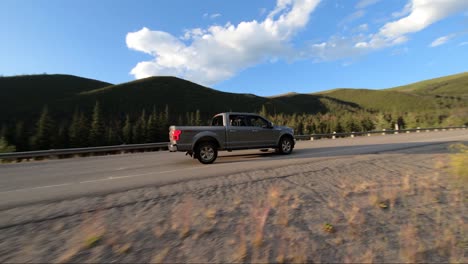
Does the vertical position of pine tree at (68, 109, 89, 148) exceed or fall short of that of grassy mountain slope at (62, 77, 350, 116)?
it falls short

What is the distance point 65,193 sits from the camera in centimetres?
607

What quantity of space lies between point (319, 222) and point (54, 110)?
133628 millimetres

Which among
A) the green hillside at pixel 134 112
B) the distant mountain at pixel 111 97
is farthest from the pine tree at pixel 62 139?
the distant mountain at pixel 111 97

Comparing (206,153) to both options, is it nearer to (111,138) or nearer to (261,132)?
(261,132)

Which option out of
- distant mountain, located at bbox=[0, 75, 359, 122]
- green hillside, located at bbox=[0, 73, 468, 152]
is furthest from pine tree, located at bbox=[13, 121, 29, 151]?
distant mountain, located at bbox=[0, 75, 359, 122]

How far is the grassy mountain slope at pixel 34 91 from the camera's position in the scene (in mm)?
112062

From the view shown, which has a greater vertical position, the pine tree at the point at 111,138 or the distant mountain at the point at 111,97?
the distant mountain at the point at 111,97

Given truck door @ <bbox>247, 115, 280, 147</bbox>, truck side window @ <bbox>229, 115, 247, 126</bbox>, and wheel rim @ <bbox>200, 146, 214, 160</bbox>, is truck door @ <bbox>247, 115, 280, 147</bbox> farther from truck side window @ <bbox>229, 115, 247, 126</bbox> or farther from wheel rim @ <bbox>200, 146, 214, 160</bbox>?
wheel rim @ <bbox>200, 146, 214, 160</bbox>

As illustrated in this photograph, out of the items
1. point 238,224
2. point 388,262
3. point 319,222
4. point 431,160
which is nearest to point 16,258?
point 238,224

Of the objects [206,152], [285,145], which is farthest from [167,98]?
[206,152]

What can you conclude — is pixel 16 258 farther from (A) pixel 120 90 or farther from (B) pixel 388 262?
(A) pixel 120 90

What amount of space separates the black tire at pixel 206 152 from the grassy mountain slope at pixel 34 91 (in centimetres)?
Result: 12723

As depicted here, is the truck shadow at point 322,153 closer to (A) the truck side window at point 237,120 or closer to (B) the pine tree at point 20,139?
(A) the truck side window at point 237,120

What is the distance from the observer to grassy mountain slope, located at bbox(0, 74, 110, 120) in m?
112
